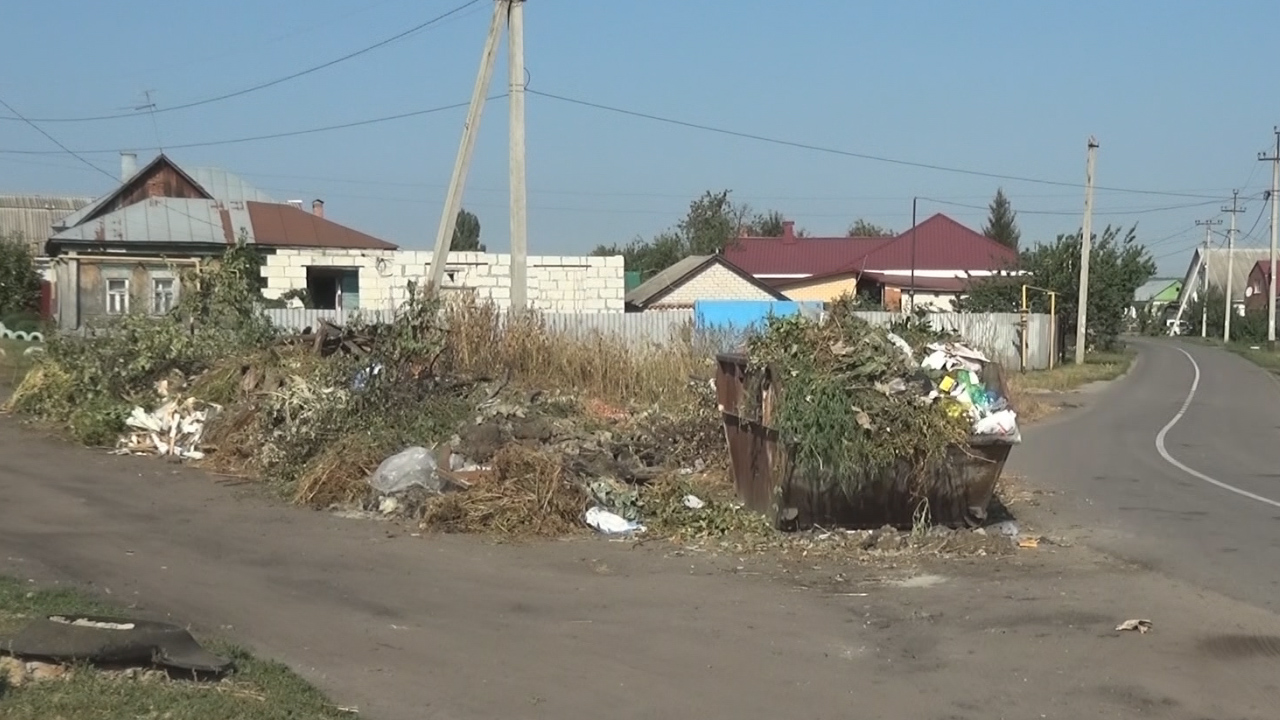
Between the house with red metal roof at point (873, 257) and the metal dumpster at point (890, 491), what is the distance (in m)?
52.7

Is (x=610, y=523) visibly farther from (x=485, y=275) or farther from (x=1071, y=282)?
(x=1071, y=282)

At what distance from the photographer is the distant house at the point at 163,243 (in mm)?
36062

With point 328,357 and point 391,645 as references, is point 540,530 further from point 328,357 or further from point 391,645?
point 328,357

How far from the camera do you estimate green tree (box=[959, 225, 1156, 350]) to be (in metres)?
50.0

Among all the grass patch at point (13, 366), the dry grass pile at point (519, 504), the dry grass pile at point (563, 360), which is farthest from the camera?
the grass patch at point (13, 366)

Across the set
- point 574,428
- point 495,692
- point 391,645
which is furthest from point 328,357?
point 495,692

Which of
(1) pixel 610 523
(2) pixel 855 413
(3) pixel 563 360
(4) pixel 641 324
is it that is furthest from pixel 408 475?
(4) pixel 641 324

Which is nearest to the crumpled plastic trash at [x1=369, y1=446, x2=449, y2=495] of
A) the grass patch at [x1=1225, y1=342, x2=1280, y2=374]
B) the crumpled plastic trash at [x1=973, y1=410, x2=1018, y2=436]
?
the crumpled plastic trash at [x1=973, y1=410, x2=1018, y2=436]

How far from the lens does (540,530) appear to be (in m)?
12.3

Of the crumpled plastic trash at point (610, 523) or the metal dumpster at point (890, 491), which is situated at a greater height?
the metal dumpster at point (890, 491)

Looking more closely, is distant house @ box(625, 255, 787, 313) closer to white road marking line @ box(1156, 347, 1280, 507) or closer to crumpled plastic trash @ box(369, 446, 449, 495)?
white road marking line @ box(1156, 347, 1280, 507)

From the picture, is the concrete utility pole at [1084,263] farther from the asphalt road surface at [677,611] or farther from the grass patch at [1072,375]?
the asphalt road surface at [677,611]

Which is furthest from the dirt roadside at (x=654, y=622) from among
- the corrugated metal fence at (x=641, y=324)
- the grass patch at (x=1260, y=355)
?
the grass patch at (x=1260, y=355)

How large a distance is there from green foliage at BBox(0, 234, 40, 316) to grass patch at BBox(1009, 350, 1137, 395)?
3384cm
